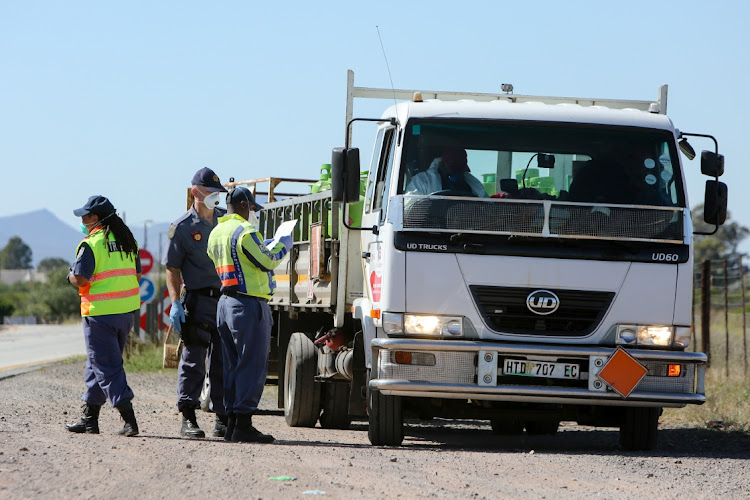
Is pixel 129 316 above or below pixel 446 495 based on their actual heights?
above

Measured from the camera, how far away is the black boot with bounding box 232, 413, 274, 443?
10.3 meters

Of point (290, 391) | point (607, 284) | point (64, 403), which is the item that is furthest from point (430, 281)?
point (64, 403)

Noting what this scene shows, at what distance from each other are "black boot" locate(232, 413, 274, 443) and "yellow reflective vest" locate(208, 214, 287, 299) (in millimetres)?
985

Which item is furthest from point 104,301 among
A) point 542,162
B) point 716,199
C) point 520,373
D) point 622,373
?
point 716,199

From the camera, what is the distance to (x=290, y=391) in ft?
42.2

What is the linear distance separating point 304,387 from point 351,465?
3896mm

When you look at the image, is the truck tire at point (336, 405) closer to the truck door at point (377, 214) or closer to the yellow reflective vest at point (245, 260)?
the truck door at point (377, 214)

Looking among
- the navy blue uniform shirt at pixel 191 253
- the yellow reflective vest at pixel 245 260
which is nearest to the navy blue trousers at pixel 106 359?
the navy blue uniform shirt at pixel 191 253

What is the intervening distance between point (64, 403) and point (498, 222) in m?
7.19

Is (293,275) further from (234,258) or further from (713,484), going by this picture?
(713,484)

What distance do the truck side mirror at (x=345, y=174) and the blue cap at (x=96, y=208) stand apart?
6.81 feet

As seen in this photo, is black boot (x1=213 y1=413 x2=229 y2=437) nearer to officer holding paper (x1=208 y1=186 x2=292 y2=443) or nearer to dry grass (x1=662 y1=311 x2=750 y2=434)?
officer holding paper (x1=208 y1=186 x2=292 y2=443)

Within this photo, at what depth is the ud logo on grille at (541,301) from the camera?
9.67 m

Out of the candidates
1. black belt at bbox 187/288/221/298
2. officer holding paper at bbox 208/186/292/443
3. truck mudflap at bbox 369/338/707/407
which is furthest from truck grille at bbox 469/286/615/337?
black belt at bbox 187/288/221/298
